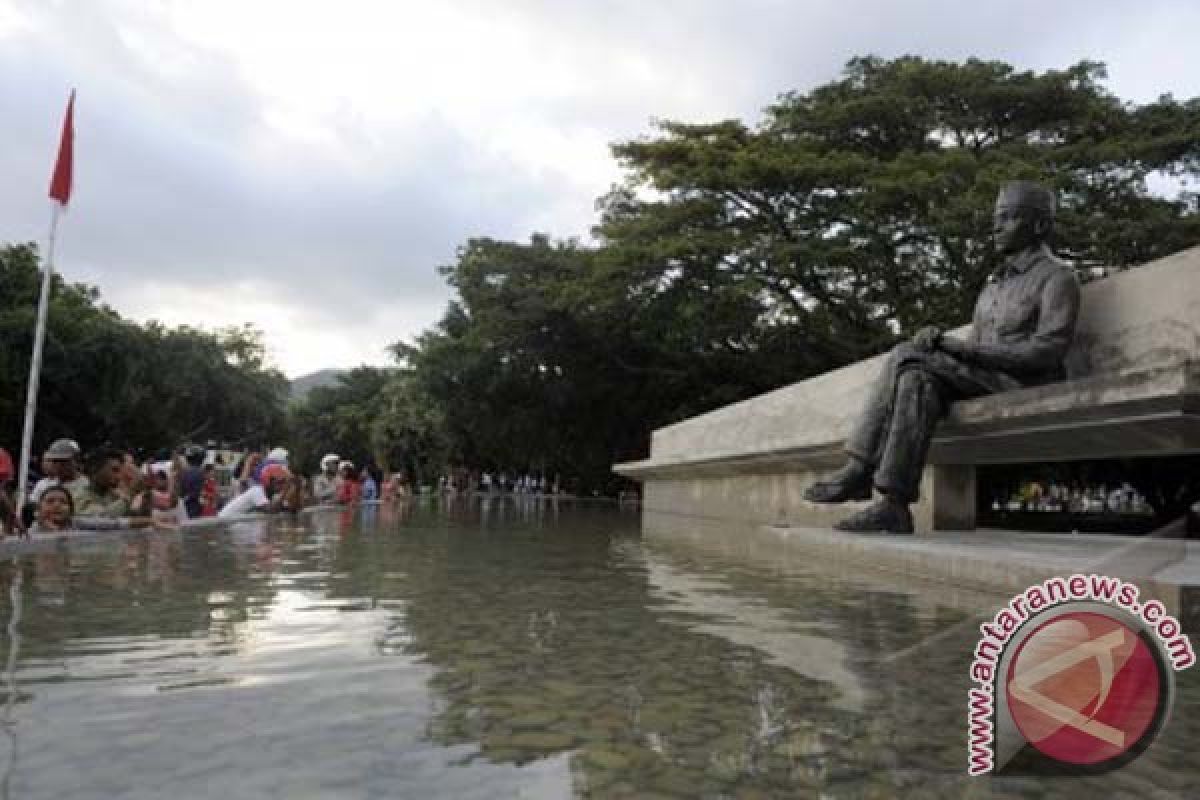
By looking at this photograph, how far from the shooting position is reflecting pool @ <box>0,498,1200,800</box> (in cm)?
196

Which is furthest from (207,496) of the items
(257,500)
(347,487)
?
(347,487)

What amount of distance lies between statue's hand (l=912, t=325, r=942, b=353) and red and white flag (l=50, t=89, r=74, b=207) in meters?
9.46

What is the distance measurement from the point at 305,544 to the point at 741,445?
20.6ft

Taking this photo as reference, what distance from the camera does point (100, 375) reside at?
2559 cm

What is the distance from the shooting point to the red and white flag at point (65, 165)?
11008 mm

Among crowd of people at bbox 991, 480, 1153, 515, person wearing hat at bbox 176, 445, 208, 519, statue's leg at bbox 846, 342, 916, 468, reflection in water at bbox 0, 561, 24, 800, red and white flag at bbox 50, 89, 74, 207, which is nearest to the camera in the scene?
reflection in water at bbox 0, 561, 24, 800

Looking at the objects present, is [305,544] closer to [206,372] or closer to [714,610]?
[714,610]

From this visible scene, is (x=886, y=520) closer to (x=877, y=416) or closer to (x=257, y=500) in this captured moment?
(x=877, y=416)

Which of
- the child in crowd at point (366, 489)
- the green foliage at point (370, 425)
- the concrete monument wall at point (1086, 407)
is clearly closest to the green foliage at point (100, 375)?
the child in crowd at point (366, 489)

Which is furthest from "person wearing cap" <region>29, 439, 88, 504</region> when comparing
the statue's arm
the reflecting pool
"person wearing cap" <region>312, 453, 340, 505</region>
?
"person wearing cap" <region>312, 453, 340, 505</region>

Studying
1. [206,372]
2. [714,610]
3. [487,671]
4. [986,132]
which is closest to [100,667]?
[487,671]

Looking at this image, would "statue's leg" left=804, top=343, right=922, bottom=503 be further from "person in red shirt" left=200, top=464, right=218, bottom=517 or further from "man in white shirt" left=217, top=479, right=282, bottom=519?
"person in red shirt" left=200, top=464, right=218, bottom=517
